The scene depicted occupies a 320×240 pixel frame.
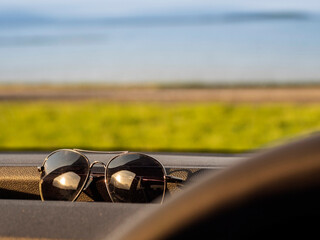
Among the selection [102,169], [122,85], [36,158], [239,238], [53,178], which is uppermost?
[122,85]

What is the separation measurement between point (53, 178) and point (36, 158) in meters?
0.60

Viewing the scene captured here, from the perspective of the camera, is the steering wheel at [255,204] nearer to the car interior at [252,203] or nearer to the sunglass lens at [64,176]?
the car interior at [252,203]

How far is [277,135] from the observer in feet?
27.8

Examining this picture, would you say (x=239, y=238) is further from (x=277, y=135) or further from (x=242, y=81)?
(x=242, y=81)

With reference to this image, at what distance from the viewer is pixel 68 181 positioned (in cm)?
169

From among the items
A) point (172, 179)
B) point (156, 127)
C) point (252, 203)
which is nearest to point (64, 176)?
point (172, 179)

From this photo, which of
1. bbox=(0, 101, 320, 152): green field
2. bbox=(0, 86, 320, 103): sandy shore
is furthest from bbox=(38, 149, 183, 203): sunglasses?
bbox=(0, 86, 320, 103): sandy shore

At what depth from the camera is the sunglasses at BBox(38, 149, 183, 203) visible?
166 cm

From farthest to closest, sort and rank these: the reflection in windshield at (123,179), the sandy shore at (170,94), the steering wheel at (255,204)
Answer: the sandy shore at (170,94)
the reflection in windshield at (123,179)
the steering wheel at (255,204)

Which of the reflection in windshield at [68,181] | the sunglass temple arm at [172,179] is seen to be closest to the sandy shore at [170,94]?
the sunglass temple arm at [172,179]

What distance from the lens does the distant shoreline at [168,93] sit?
53.2ft

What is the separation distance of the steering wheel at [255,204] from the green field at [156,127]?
729 cm

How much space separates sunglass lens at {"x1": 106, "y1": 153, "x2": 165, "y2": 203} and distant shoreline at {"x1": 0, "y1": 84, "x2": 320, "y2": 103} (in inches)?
537

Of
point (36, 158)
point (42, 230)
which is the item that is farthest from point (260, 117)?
point (42, 230)
